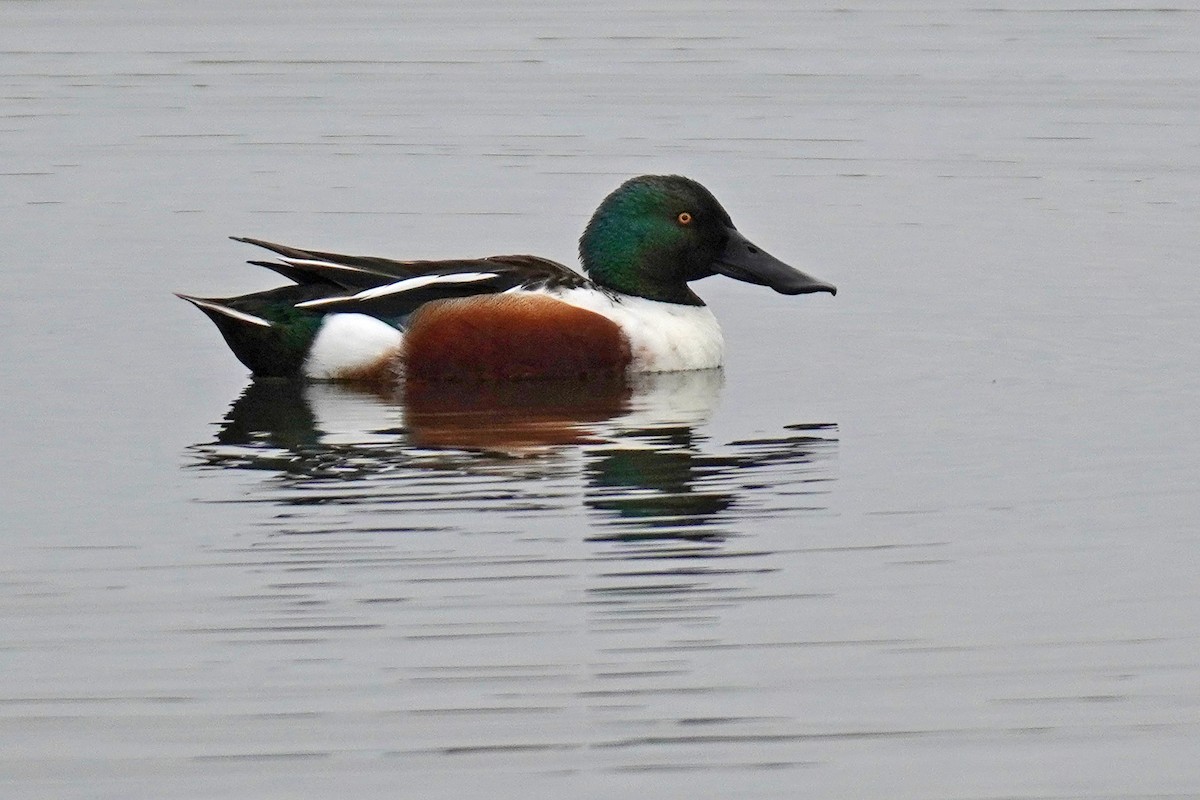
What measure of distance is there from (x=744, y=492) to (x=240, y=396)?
2711 millimetres

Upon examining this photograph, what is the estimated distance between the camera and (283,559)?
6.98 metres

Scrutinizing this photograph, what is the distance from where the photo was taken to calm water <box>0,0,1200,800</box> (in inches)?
222

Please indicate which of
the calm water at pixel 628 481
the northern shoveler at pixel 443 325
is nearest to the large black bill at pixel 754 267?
the calm water at pixel 628 481

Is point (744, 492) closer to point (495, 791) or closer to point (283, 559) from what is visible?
point (283, 559)

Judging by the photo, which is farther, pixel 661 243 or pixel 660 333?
pixel 661 243

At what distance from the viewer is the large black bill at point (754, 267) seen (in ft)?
34.6

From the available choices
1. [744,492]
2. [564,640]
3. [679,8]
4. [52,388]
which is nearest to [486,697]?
[564,640]

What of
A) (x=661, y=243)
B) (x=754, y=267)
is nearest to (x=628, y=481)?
(x=661, y=243)

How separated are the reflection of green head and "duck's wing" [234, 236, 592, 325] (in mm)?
429

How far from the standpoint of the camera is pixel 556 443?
863 cm

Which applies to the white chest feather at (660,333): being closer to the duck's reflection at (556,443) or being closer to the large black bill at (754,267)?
the duck's reflection at (556,443)

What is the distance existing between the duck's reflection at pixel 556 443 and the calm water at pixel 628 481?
28mm

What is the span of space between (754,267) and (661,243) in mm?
465

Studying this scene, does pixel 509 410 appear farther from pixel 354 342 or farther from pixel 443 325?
pixel 354 342
